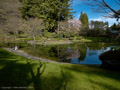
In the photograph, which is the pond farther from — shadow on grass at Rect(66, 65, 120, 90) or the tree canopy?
the tree canopy

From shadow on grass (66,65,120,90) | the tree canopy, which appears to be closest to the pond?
shadow on grass (66,65,120,90)

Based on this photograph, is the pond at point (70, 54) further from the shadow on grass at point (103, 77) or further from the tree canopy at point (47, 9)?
the tree canopy at point (47, 9)

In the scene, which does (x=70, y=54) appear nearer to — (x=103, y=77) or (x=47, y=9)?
(x=103, y=77)

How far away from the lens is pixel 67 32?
22625 mm

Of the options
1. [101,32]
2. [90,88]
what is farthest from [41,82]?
[101,32]

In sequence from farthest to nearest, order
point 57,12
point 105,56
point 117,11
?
1. point 57,12
2. point 105,56
3. point 117,11

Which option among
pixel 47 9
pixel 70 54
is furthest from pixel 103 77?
pixel 47 9

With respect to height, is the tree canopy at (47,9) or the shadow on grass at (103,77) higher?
the tree canopy at (47,9)

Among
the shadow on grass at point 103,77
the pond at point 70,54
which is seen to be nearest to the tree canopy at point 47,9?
the pond at point 70,54

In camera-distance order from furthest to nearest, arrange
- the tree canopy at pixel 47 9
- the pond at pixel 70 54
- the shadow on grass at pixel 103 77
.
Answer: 1. the tree canopy at pixel 47 9
2. the pond at pixel 70 54
3. the shadow on grass at pixel 103 77

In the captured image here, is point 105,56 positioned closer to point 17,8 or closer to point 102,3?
point 102,3

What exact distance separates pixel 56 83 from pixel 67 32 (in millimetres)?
21073

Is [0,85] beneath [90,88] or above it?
above

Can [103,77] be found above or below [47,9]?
below
